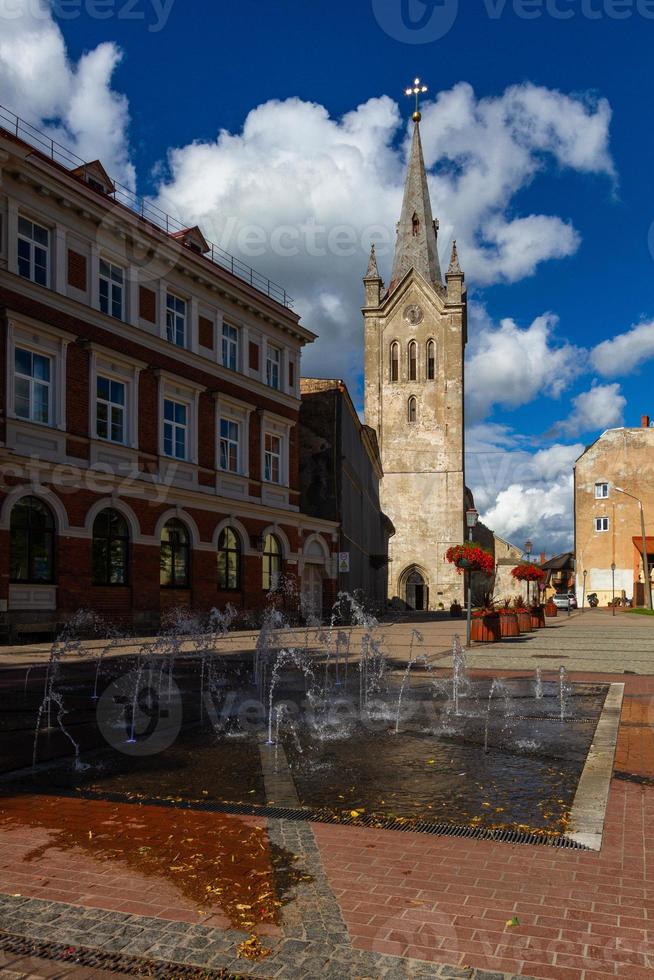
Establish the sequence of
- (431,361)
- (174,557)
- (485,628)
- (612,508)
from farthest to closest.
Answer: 1. (431,361)
2. (612,508)
3. (174,557)
4. (485,628)

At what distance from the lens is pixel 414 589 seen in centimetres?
6744

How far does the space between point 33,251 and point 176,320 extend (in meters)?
6.34

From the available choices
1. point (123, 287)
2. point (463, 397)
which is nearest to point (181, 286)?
point (123, 287)

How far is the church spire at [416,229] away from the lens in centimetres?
7231

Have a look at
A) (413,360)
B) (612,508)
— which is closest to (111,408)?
(413,360)

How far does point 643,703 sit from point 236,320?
75.5 ft

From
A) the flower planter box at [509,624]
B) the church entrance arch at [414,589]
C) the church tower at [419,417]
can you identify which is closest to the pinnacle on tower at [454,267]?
the church tower at [419,417]

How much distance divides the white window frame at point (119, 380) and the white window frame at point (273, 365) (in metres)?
7.86

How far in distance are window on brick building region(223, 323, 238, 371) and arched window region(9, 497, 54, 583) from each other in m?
10.5

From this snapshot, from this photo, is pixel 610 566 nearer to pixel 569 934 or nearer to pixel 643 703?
pixel 643 703

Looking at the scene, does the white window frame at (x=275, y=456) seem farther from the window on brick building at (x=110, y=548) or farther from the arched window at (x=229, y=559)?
the window on brick building at (x=110, y=548)

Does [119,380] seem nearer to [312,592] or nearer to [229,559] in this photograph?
[229,559]

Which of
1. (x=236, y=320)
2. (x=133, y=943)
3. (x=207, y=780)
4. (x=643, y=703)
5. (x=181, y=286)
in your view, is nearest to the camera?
(x=133, y=943)

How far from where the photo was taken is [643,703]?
10812 mm
